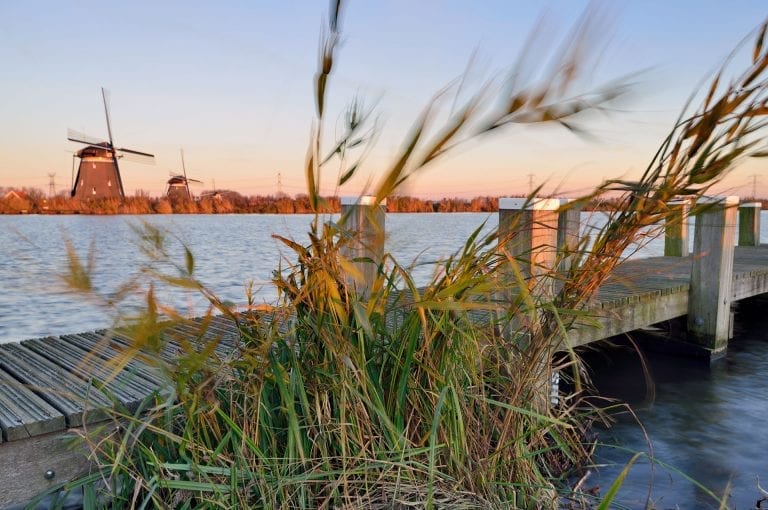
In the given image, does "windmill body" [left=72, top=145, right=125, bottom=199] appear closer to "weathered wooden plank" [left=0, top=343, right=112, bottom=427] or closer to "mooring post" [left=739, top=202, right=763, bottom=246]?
"mooring post" [left=739, top=202, right=763, bottom=246]

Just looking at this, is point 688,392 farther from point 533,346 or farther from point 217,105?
point 217,105

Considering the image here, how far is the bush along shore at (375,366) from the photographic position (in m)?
1.47

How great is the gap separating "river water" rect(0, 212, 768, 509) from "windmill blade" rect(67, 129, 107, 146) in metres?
26.6

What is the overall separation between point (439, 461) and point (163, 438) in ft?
2.76

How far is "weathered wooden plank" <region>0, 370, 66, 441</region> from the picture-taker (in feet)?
7.35

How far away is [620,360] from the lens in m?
6.44

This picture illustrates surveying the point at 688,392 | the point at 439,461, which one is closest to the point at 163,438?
the point at 439,461

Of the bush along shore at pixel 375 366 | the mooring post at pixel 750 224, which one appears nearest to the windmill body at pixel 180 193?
the bush along shore at pixel 375 366

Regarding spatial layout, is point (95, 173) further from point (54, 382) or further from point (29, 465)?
point (29, 465)

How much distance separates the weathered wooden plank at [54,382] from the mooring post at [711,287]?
558cm

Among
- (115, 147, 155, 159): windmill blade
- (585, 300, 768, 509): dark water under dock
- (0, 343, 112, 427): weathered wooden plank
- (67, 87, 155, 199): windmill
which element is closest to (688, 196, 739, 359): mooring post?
(585, 300, 768, 509): dark water under dock

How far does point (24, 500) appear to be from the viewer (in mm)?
2338

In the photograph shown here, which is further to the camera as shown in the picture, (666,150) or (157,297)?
(666,150)

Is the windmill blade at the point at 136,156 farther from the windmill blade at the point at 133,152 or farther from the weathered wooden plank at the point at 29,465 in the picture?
the weathered wooden plank at the point at 29,465
